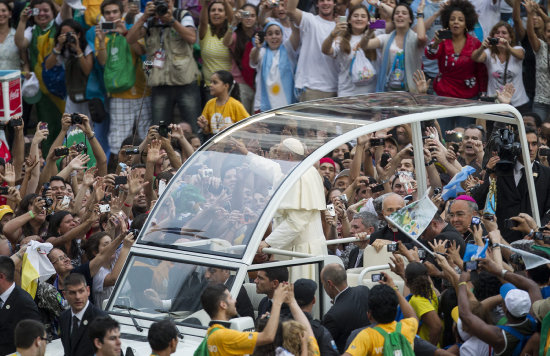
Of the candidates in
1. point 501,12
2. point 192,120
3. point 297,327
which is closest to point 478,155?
point 501,12

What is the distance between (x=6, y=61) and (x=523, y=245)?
9787mm

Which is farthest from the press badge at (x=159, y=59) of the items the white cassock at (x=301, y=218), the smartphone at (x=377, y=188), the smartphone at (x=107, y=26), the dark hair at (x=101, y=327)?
the dark hair at (x=101, y=327)

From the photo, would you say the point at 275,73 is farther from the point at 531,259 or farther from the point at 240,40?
the point at 531,259

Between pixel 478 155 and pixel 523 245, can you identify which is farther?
pixel 478 155

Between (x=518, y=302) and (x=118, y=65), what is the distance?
9034 mm

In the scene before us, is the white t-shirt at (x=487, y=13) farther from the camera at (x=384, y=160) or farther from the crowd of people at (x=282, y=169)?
the camera at (x=384, y=160)

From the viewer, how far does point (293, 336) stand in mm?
7180

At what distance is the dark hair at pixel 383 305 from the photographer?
7.55 meters

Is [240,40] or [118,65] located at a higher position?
[240,40]

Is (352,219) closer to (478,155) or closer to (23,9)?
(478,155)

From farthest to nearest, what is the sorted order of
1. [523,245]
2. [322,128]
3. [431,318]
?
[322,128]
[523,245]
[431,318]

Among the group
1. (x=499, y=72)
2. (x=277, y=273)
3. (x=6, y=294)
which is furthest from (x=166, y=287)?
(x=499, y=72)

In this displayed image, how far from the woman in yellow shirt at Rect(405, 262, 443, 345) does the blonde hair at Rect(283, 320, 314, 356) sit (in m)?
1.38

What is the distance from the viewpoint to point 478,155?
12.5 metres
